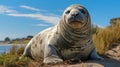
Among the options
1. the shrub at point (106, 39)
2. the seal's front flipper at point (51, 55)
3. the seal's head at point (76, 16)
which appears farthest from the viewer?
the shrub at point (106, 39)

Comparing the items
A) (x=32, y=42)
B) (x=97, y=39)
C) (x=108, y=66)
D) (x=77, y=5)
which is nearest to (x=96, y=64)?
(x=108, y=66)

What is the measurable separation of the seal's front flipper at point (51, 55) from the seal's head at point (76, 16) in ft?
2.45

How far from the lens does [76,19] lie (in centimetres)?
878

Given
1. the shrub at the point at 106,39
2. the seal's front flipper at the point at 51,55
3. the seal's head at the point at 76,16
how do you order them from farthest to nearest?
the shrub at the point at 106,39
the seal's front flipper at the point at 51,55
the seal's head at the point at 76,16

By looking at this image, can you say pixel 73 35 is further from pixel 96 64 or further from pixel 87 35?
pixel 96 64

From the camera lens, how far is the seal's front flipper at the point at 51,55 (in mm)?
9125

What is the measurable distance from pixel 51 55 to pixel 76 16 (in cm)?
118

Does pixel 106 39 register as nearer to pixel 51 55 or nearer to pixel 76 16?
pixel 51 55

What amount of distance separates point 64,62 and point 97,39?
188 inches

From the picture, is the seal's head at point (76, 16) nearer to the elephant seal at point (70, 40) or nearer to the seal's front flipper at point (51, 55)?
the elephant seal at point (70, 40)

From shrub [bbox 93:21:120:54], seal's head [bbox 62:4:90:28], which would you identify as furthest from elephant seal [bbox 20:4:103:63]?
shrub [bbox 93:21:120:54]

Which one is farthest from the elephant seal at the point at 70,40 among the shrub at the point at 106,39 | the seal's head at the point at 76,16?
the shrub at the point at 106,39

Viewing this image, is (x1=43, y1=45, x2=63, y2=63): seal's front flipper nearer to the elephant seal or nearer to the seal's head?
the elephant seal

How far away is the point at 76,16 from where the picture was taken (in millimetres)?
8812
